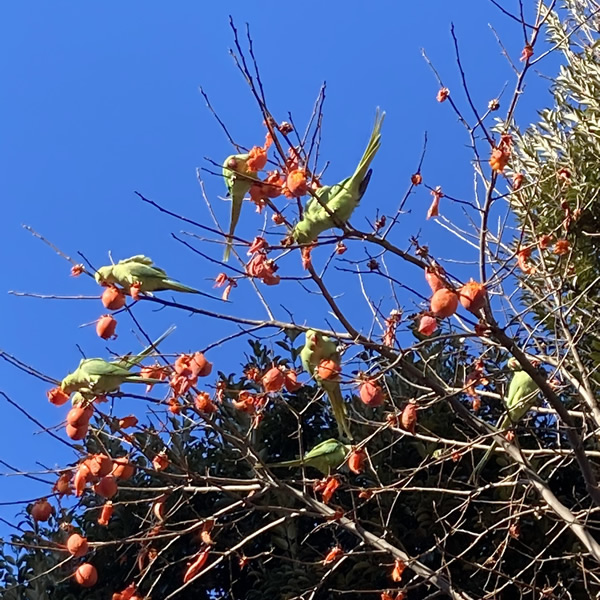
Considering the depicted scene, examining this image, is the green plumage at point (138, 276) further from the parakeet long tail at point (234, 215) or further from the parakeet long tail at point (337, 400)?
the parakeet long tail at point (337, 400)

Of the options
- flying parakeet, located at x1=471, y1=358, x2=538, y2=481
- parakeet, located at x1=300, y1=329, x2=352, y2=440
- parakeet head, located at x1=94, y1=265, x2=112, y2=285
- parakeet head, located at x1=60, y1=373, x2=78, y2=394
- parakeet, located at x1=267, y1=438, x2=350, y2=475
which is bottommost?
flying parakeet, located at x1=471, y1=358, x2=538, y2=481

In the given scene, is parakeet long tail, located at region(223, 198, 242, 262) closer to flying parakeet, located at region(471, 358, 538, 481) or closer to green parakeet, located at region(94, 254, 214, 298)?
green parakeet, located at region(94, 254, 214, 298)

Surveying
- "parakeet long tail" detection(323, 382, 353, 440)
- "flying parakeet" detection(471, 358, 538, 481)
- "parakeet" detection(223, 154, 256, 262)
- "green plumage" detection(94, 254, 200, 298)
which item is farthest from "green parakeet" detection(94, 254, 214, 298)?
"flying parakeet" detection(471, 358, 538, 481)

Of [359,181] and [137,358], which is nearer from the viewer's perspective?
[359,181]

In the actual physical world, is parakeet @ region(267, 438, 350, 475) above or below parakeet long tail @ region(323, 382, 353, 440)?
below

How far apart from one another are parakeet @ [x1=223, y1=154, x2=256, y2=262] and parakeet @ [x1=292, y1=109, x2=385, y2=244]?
0.19 meters

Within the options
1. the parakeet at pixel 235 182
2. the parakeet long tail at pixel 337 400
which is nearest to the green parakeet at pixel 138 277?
the parakeet at pixel 235 182

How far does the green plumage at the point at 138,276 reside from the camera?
218 centimetres

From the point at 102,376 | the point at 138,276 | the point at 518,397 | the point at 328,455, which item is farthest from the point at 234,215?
the point at 518,397

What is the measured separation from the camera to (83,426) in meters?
2.20

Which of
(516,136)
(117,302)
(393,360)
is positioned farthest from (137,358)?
(516,136)

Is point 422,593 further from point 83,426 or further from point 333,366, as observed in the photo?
point 83,426

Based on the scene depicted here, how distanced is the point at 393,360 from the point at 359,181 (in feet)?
1.73

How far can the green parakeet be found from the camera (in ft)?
7.15
